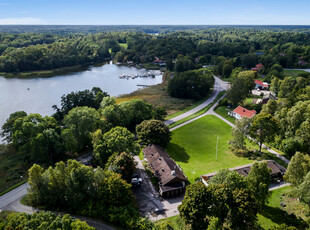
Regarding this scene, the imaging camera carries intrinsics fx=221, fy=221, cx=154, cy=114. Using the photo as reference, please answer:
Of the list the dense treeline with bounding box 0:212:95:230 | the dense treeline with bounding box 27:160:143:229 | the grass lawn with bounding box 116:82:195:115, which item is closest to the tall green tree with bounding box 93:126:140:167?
the dense treeline with bounding box 27:160:143:229

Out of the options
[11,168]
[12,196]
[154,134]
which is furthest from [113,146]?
[11,168]

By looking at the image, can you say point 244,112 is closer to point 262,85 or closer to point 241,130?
point 241,130

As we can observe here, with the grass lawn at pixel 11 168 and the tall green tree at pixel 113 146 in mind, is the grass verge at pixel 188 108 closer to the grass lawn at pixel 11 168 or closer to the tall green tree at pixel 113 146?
the tall green tree at pixel 113 146

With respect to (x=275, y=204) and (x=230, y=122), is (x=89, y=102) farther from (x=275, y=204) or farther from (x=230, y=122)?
(x=275, y=204)

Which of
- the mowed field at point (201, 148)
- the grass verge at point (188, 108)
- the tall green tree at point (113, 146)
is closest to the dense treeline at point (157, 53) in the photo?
the grass verge at point (188, 108)

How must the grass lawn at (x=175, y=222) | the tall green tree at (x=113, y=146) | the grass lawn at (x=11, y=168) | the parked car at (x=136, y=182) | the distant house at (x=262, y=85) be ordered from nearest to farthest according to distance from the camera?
the grass lawn at (x=175, y=222) → the parked car at (x=136, y=182) → the grass lawn at (x=11, y=168) → the tall green tree at (x=113, y=146) → the distant house at (x=262, y=85)
